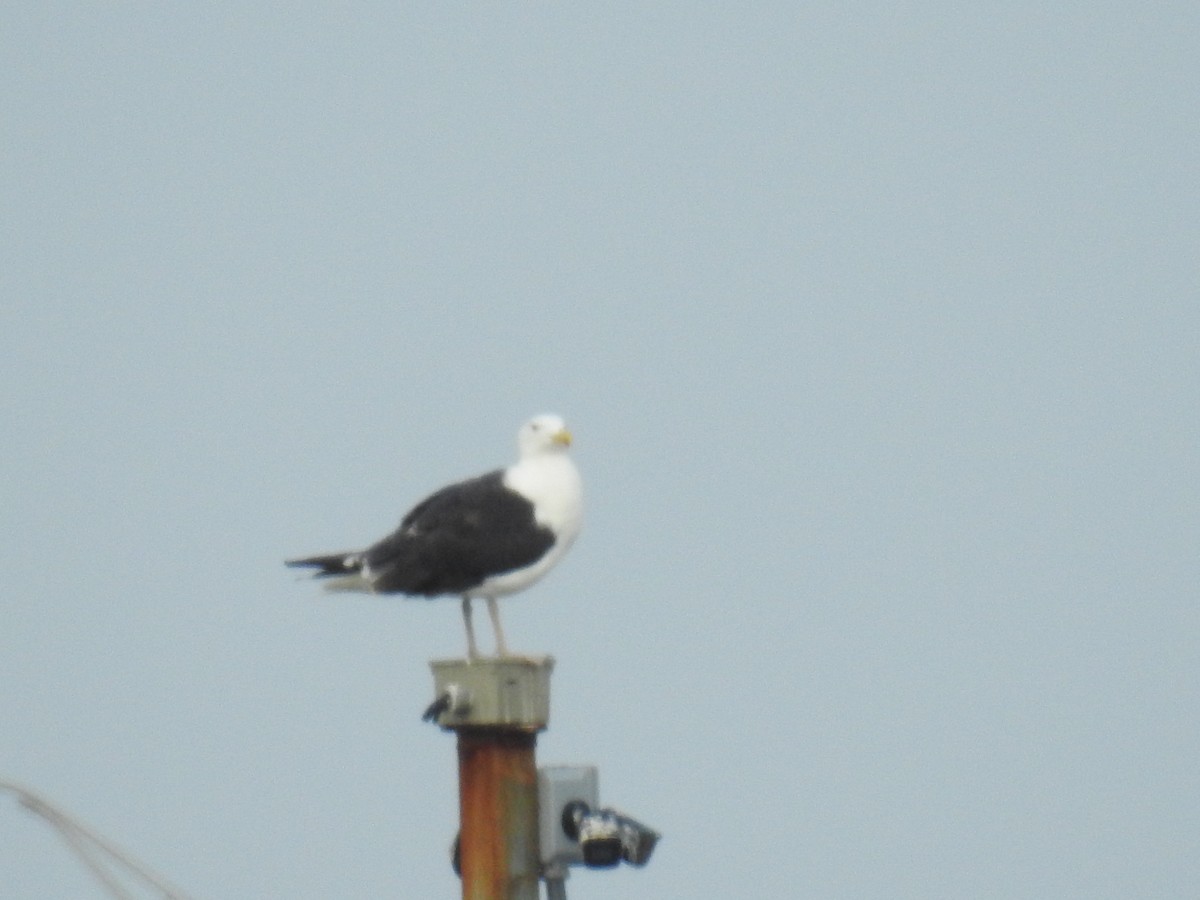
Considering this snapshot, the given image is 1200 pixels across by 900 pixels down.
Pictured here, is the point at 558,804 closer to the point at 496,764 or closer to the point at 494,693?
the point at 496,764

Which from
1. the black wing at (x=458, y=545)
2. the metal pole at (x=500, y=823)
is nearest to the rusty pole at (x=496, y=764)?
the metal pole at (x=500, y=823)

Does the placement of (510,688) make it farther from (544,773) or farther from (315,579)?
(315,579)

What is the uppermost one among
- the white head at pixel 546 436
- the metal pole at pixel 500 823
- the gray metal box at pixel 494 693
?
the white head at pixel 546 436

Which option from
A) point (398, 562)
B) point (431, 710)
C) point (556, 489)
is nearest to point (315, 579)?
point (398, 562)

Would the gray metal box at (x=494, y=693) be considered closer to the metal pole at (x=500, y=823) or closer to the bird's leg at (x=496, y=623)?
the metal pole at (x=500, y=823)

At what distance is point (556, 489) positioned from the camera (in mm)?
13828

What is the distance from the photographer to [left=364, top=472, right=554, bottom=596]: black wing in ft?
43.7

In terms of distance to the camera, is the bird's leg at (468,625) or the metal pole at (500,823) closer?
the metal pole at (500,823)

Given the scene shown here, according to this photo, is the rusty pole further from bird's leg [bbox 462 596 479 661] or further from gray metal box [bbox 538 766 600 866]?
bird's leg [bbox 462 596 479 661]

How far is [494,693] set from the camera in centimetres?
972

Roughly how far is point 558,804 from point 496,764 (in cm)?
35

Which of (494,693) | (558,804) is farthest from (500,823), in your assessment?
(494,693)

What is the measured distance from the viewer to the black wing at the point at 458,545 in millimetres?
13320

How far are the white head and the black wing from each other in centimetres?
47
